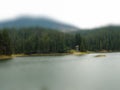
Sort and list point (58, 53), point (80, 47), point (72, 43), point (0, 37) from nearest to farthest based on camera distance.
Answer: point (0, 37)
point (58, 53)
point (80, 47)
point (72, 43)

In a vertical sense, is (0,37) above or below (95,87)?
above

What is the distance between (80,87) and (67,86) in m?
2.42

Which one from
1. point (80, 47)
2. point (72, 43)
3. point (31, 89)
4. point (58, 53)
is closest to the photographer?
point (31, 89)

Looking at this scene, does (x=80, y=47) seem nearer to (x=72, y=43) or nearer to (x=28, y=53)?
(x=72, y=43)

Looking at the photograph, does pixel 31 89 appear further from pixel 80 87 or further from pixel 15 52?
pixel 15 52

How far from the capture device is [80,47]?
177000mm

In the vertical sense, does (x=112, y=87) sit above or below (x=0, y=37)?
below

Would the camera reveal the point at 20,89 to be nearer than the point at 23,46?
Yes

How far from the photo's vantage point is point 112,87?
39.1 metres

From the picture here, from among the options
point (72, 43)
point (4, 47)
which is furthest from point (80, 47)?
point (4, 47)

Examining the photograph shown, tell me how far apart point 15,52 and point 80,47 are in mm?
50947

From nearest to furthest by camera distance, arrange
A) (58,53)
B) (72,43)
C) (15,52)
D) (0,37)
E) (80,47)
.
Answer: (0,37) < (15,52) < (58,53) < (80,47) < (72,43)

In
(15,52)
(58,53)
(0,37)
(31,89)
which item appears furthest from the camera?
(58,53)

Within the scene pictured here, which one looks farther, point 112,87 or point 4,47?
point 4,47
